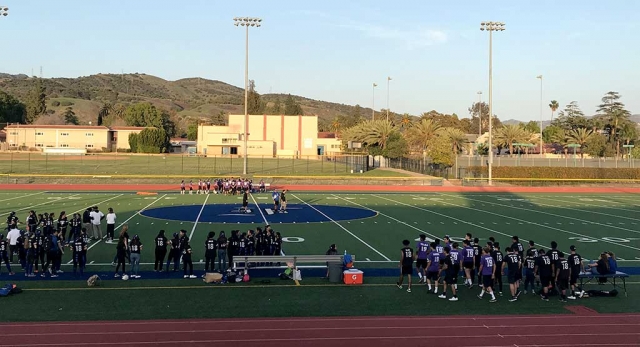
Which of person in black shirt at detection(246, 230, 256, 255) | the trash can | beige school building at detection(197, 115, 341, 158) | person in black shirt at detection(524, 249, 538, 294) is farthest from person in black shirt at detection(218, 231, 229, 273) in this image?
beige school building at detection(197, 115, 341, 158)

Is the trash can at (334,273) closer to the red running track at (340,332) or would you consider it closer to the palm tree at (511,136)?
the red running track at (340,332)

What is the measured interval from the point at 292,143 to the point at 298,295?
103 m

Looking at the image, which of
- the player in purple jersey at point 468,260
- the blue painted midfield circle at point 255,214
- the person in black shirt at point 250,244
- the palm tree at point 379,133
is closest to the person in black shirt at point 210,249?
the person in black shirt at point 250,244

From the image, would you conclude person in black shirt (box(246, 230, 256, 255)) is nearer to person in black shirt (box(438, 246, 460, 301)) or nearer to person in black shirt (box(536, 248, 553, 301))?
person in black shirt (box(438, 246, 460, 301))

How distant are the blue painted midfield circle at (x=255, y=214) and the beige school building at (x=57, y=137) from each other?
289 ft

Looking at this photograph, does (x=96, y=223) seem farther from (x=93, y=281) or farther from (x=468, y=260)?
(x=468, y=260)

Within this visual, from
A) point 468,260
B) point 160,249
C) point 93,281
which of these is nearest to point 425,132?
point 468,260

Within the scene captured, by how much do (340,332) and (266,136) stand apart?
10488 cm

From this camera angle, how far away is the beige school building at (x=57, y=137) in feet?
373

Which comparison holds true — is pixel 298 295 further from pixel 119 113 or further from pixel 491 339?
pixel 119 113

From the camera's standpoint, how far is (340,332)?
1223cm

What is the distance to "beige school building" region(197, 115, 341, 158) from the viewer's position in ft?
376

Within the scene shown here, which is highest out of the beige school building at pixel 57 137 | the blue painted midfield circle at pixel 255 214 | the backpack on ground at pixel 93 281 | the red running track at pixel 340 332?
the beige school building at pixel 57 137

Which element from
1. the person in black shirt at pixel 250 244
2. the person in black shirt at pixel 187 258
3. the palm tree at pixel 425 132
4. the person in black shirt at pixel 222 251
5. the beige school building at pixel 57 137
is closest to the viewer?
the person in black shirt at pixel 187 258
